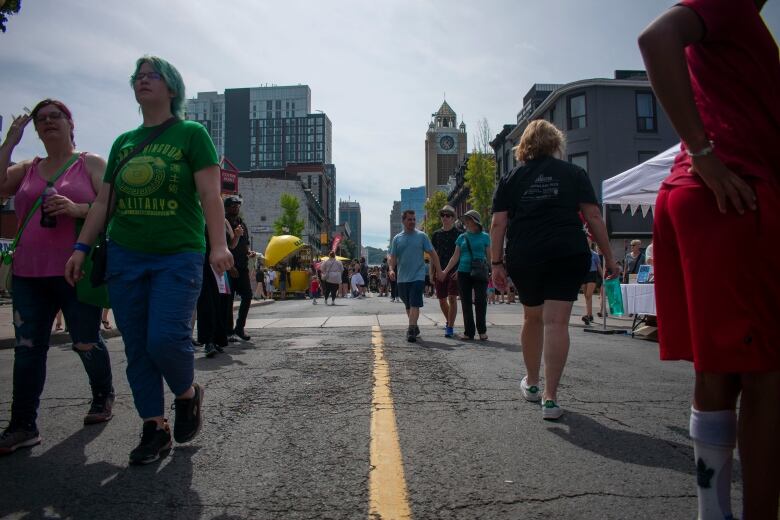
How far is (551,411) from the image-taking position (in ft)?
11.2

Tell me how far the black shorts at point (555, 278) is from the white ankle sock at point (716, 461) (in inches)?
74.0

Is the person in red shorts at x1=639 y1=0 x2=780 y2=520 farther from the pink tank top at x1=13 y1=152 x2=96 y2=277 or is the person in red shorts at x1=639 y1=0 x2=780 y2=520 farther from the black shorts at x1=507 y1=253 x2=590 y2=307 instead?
the pink tank top at x1=13 y1=152 x2=96 y2=277

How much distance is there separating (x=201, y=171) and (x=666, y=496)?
8.18ft

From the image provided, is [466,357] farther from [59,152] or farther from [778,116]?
[778,116]

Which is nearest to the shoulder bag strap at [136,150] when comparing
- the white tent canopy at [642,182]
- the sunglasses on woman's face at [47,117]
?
the sunglasses on woman's face at [47,117]

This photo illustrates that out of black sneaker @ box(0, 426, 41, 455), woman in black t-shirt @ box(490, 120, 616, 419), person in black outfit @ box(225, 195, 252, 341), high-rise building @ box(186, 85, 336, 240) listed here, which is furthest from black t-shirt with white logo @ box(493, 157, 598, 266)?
high-rise building @ box(186, 85, 336, 240)

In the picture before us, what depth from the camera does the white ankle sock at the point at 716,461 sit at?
1708mm

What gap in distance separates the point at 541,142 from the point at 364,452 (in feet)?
7.55

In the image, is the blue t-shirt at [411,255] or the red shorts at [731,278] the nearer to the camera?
the red shorts at [731,278]

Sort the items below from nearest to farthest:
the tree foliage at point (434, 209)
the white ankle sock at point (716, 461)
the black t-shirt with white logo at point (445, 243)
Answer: the white ankle sock at point (716, 461), the black t-shirt with white logo at point (445, 243), the tree foliage at point (434, 209)

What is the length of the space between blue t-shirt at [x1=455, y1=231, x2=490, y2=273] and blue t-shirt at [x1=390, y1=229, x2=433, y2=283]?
18.9 inches

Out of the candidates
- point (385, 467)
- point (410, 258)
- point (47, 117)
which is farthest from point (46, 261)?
point (410, 258)

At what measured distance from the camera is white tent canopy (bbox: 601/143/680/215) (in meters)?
8.01

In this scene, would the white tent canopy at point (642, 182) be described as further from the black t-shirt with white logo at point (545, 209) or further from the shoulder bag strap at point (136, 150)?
the shoulder bag strap at point (136, 150)
